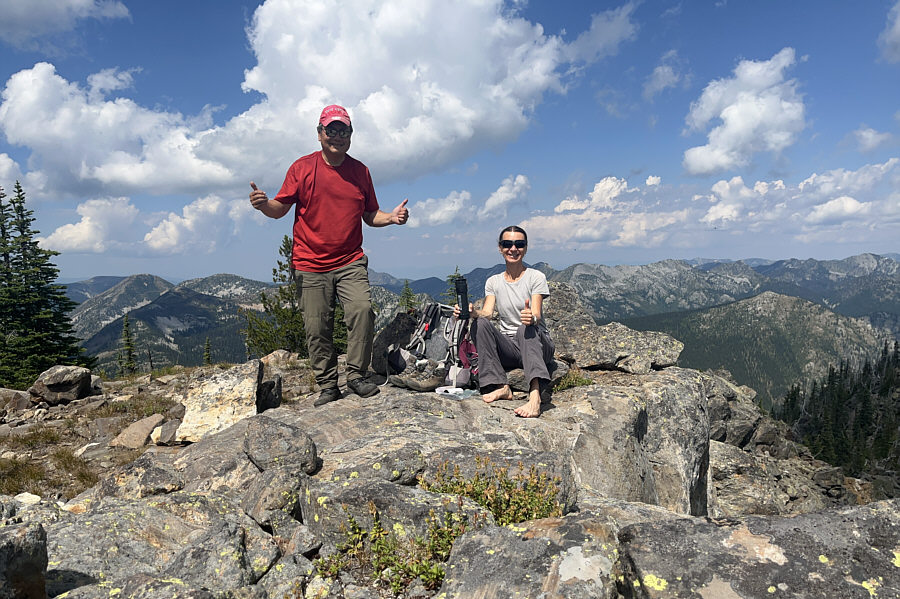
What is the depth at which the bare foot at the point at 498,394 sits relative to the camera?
9555mm

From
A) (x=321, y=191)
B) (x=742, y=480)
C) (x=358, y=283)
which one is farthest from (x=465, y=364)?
(x=742, y=480)

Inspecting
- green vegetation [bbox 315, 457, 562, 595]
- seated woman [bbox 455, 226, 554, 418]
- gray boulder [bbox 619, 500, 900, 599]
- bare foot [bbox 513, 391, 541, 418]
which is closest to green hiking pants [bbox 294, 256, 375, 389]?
seated woman [bbox 455, 226, 554, 418]

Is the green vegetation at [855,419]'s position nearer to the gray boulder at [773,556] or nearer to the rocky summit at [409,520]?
the rocky summit at [409,520]

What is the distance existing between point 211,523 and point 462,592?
10.8 feet

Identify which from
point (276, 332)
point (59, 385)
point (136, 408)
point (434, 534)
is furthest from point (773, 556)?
point (276, 332)

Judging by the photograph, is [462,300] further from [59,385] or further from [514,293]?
[59,385]

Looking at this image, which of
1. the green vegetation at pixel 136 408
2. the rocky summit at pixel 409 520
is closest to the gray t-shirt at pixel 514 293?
the rocky summit at pixel 409 520

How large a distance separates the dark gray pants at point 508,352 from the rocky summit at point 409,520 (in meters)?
0.68

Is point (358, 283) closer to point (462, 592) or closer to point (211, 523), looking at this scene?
point (211, 523)

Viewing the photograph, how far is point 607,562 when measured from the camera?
11.8 feet

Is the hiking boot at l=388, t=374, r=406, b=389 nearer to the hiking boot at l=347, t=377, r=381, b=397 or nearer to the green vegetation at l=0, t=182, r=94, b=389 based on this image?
the hiking boot at l=347, t=377, r=381, b=397

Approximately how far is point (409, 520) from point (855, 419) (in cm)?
18776

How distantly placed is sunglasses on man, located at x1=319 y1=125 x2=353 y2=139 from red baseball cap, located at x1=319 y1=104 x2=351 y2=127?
0.26ft

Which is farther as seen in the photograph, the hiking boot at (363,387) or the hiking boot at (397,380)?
the hiking boot at (397,380)
